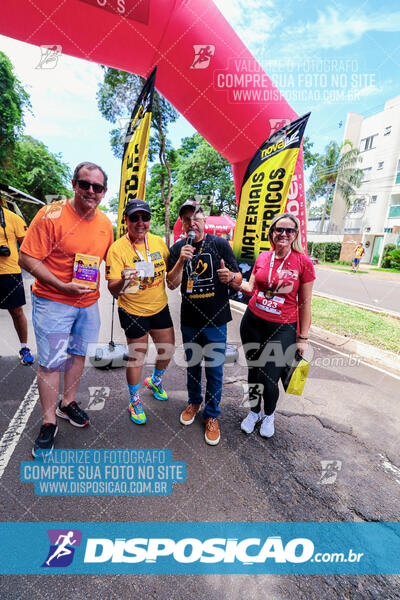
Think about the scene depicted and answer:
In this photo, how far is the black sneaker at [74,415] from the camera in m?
2.55

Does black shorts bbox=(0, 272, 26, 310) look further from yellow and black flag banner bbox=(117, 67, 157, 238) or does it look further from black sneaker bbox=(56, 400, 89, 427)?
black sneaker bbox=(56, 400, 89, 427)

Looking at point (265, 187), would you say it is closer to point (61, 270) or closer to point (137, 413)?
point (61, 270)

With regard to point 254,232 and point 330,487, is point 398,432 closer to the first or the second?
point 330,487

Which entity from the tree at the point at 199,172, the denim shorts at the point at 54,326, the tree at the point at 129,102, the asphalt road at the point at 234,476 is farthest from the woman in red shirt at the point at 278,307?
the tree at the point at 199,172

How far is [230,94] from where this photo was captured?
126 inches

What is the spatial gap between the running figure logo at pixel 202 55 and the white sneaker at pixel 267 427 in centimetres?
389

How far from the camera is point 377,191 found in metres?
28.6

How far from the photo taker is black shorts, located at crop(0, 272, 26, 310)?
11.4 ft

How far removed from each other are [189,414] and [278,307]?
1372 mm

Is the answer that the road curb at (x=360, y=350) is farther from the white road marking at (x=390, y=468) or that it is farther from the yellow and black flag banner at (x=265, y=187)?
the yellow and black flag banner at (x=265, y=187)

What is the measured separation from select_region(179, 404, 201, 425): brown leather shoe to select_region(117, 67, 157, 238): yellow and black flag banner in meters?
2.10

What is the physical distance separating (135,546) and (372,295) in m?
11.3

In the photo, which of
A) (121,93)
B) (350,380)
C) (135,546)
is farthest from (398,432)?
(121,93)

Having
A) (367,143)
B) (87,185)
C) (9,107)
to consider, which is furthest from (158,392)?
(367,143)
